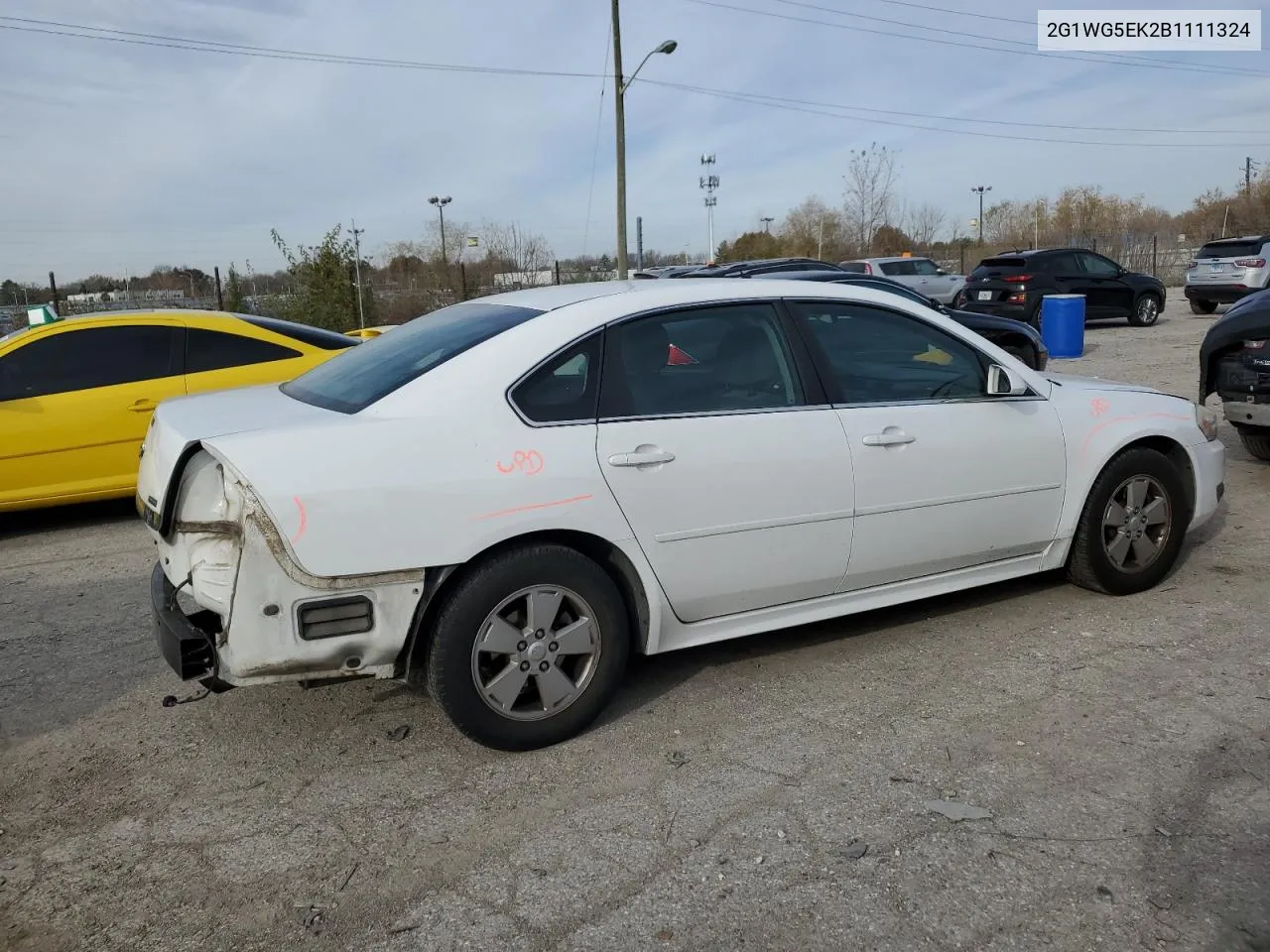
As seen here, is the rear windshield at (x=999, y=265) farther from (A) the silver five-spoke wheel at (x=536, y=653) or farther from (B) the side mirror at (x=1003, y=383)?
(A) the silver five-spoke wheel at (x=536, y=653)

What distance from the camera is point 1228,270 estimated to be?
2036cm

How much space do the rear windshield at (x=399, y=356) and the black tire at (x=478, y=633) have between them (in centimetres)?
75

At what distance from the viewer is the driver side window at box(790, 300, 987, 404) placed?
4.03m

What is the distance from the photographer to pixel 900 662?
13.6ft

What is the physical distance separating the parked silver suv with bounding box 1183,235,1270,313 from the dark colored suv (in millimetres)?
Result: 1342

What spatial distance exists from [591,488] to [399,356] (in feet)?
3.28

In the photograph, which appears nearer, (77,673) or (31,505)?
(77,673)

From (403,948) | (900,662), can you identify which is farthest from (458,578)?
(900,662)

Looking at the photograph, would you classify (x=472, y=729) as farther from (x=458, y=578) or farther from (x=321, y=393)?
(x=321, y=393)

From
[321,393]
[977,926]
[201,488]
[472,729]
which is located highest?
[321,393]

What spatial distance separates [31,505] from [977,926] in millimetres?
6508

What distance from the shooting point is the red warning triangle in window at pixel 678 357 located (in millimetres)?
3722

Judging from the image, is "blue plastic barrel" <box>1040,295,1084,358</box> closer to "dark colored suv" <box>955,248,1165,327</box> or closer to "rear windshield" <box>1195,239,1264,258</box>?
"dark colored suv" <box>955,248,1165,327</box>

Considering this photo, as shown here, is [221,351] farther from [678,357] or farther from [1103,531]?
[1103,531]
